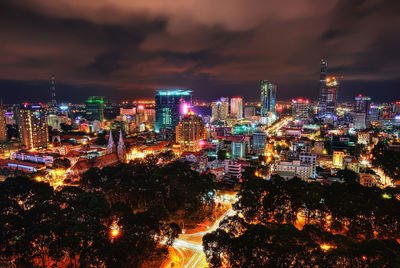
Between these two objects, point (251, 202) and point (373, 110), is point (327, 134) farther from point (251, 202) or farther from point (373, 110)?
point (251, 202)

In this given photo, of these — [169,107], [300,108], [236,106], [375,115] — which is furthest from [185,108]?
[375,115]

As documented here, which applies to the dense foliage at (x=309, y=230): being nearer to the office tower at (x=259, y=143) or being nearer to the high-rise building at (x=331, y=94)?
the office tower at (x=259, y=143)

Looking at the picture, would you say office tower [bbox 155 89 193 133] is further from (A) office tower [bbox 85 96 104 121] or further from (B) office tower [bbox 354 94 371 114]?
(B) office tower [bbox 354 94 371 114]

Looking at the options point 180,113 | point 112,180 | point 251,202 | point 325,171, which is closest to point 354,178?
point 325,171

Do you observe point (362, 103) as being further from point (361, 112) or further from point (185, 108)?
point (185, 108)

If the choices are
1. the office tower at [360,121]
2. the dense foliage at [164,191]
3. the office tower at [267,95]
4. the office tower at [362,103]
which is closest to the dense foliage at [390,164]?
the dense foliage at [164,191]

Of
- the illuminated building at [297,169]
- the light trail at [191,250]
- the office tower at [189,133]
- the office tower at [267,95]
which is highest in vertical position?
the office tower at [267,95]
